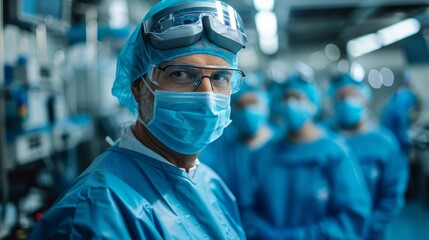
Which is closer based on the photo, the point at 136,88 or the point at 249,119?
the point at 136,88

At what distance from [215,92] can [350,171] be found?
1230 millimetres

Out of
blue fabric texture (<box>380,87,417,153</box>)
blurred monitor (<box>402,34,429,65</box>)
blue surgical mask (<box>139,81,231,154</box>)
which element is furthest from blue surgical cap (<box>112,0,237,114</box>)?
blurred monitor (<box>402,34,429,65</box>)

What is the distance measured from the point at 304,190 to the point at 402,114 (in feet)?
13.1

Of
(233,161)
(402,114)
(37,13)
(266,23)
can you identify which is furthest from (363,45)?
(37,13)

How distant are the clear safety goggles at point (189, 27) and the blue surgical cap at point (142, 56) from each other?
2 cm

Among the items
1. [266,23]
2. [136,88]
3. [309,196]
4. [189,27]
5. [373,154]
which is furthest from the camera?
[266,23]

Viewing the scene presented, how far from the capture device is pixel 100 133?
3.91 meters

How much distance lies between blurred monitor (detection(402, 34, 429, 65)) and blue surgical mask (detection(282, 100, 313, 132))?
3.99m

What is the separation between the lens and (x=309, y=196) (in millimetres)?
1952

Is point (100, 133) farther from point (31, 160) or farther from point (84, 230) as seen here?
point (84, 230)

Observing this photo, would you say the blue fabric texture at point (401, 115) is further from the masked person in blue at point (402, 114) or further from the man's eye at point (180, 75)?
the man's eye at point (180, 75)

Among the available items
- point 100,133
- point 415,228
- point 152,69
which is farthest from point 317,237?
point 415,228

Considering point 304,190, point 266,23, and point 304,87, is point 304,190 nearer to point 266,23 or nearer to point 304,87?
point 304,87

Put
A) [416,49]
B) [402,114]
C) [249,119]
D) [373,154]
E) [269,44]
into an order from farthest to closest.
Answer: [269,44]
[416,49]
[402,114]
[373,154]
[249,119]
